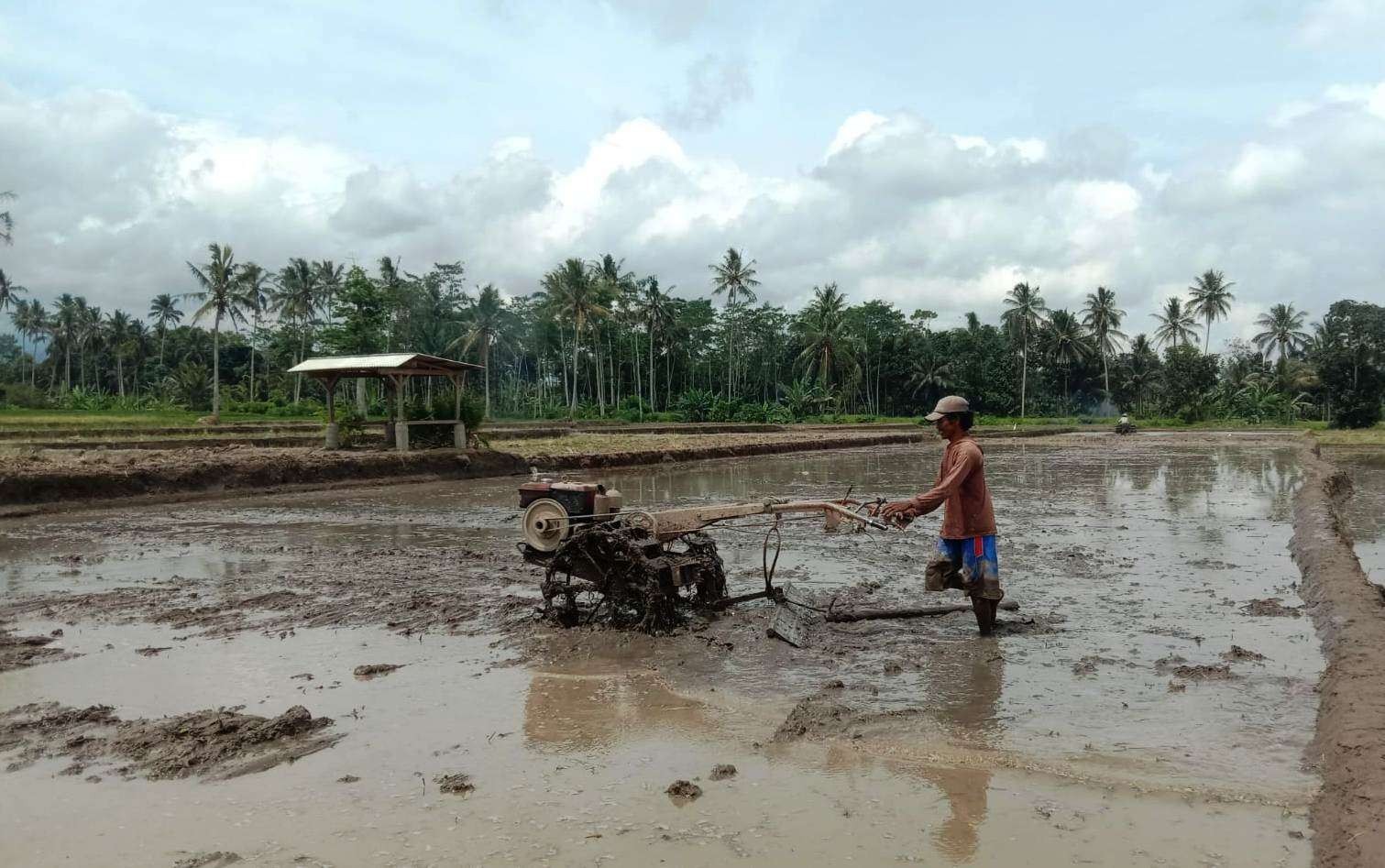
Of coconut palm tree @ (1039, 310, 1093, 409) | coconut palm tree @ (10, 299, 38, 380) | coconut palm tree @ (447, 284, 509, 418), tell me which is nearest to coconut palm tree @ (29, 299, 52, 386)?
coconut palm tree @ (10, 299, 38, 380)

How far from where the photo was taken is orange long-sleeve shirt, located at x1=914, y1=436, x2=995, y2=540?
218 inches

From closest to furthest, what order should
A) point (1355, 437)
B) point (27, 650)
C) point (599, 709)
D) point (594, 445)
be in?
point (599, 709) < point (27, 650) < point (594, 445) < point (1355, 437)

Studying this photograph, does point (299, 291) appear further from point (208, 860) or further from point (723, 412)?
point (208, 860)

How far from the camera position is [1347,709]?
4254 millimetres

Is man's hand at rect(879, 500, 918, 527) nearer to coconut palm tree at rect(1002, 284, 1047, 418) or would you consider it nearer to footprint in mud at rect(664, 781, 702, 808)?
footprint in mud at rect(664, 781, 702, 808)

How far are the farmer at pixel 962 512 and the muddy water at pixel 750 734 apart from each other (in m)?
0.45

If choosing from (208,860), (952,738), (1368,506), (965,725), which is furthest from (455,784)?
(1368,506)

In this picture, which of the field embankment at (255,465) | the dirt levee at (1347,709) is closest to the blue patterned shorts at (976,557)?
the dirt levee at (1347,709)

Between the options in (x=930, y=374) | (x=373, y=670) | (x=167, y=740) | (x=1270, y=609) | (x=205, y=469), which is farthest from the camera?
(x=930, y=374)

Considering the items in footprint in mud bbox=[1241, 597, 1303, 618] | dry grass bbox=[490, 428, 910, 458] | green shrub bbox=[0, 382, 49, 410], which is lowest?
footprint in mud bbox=[1241, 597, 1303, 618]

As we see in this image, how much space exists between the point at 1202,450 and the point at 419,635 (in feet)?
99.5

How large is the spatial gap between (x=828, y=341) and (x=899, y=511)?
56637 mm

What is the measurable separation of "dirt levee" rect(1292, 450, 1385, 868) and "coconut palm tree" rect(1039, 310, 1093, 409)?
62.6 meters

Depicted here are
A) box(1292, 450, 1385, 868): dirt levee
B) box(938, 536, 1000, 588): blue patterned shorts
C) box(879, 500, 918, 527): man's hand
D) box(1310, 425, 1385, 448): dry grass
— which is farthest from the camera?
box(1310, 425, 1385, 448): dry grass
